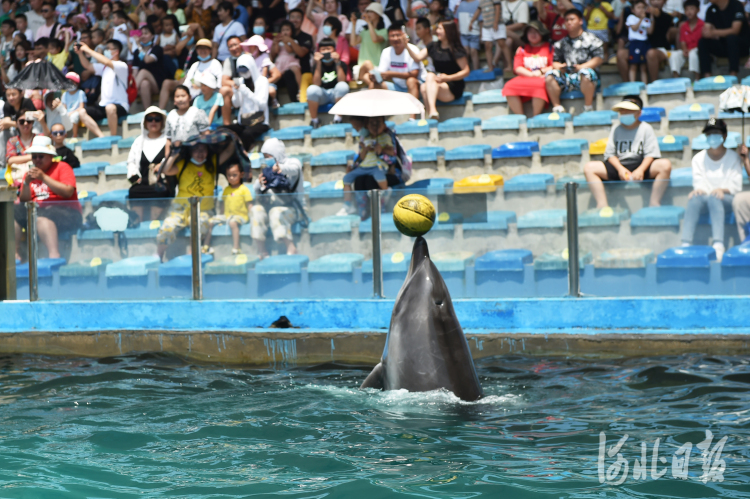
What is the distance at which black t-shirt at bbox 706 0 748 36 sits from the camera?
11227 millimetres

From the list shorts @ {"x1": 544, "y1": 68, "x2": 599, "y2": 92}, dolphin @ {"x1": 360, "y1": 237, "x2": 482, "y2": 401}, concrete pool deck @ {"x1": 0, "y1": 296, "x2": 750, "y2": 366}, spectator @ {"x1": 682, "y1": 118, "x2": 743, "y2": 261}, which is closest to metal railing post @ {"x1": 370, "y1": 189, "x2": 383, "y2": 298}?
concrete pool deck @ {"x1": 0, "y1": 296, "x2": 750, "y2": 366}

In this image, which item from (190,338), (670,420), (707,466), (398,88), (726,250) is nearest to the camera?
(707,466)

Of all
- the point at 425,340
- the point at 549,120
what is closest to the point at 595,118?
the point at 549,120

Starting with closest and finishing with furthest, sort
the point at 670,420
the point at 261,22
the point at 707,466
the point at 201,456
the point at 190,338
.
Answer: the point at 707,466 → the point at 201,456 → the point at 670,420 → the point at 190,338 → the point at 261,22

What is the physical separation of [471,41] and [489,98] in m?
1.28

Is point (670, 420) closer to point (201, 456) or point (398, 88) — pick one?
point (201, 456)

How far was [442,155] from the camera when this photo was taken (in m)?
11.3

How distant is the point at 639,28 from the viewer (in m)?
11.5

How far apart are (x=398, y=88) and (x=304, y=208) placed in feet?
17.3

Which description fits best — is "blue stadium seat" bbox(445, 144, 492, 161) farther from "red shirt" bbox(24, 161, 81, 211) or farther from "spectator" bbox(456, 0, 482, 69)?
"red shirt" bbox(24, 161, 81, 211)

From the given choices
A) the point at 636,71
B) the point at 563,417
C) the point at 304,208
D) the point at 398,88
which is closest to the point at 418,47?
the point at 398,88

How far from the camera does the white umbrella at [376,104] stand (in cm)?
973

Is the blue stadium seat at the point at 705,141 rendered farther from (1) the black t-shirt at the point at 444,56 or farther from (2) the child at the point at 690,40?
(1) the black t-shirt at the point at 444,56

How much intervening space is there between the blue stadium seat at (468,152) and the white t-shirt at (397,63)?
165cm
